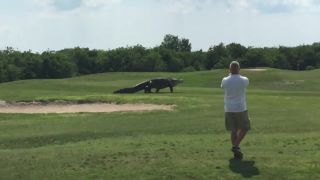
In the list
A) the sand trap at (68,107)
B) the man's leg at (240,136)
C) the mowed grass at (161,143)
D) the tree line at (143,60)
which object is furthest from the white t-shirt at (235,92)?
the tree line at (143,60)

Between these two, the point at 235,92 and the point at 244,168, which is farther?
the point at 235,92

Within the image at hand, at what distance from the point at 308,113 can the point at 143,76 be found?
42.3 m

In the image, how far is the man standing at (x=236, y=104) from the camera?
13.5 meters

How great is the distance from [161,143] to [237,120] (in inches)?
165

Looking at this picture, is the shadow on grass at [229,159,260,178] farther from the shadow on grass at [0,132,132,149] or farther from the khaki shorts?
the shadow on grass at [0,132,132,149]

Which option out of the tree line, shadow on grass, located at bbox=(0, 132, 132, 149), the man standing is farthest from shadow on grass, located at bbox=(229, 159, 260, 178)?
the tree line

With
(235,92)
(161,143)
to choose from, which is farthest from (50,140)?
(235,92)

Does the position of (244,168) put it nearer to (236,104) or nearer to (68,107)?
(236,104)

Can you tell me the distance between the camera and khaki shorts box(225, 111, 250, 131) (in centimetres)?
1355

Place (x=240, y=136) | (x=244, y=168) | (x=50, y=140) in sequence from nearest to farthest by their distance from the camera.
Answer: (x=244, y=168) → (x=240, y=136) → (x=50, y=140)

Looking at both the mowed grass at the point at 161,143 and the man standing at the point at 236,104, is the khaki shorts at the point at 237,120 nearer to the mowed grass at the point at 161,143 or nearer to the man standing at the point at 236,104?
the man standing at the point at 236,104

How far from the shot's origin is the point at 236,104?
44.4 ft

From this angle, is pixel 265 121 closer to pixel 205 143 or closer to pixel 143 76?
pixel 205 143

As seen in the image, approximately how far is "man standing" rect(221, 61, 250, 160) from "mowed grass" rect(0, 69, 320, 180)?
0.48 metres
